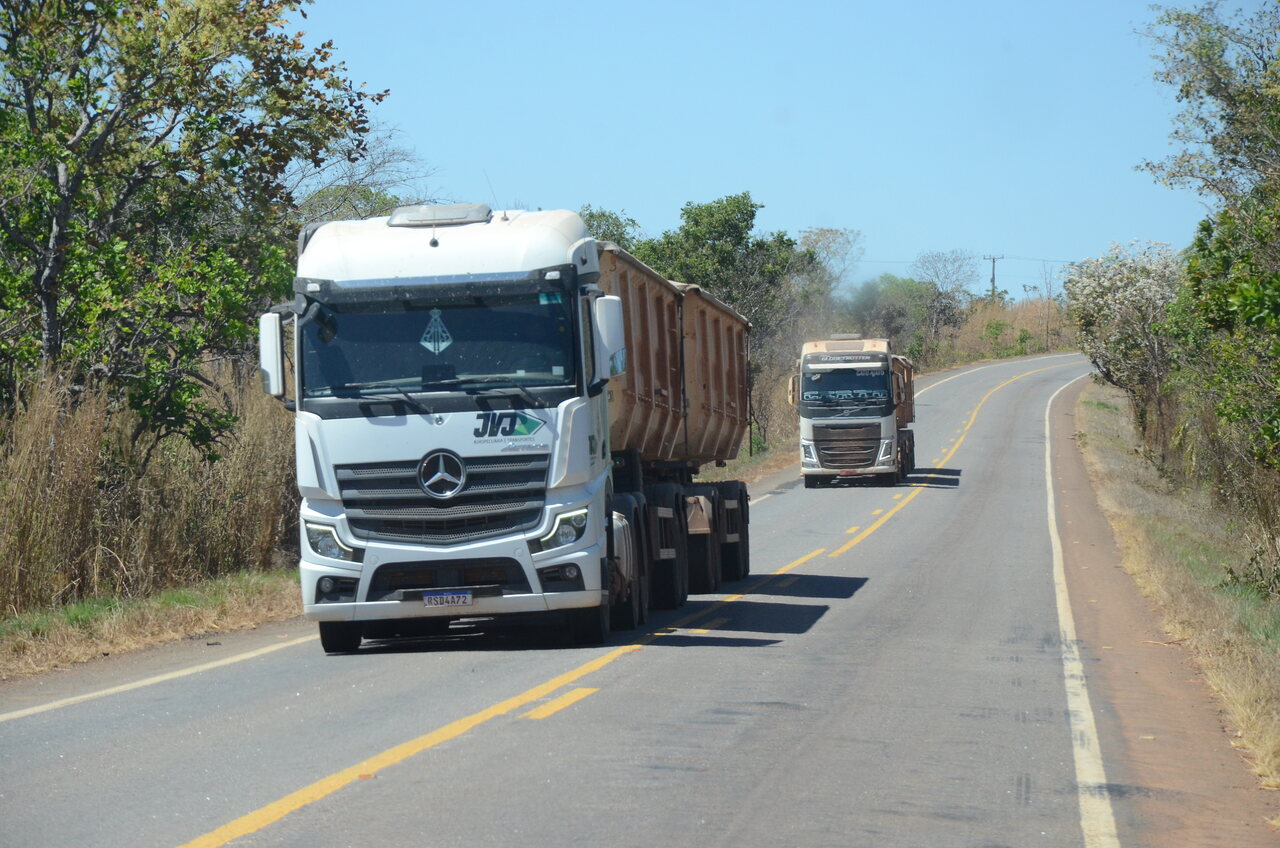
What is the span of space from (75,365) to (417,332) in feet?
20.9

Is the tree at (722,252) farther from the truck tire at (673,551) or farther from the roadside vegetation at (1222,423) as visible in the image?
the truck tire at (673,551)

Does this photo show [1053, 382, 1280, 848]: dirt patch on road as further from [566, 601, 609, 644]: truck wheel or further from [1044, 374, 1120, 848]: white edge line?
[566, 601, 609, 644]: truck wheel

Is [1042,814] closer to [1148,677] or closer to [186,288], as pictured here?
[1148,677]

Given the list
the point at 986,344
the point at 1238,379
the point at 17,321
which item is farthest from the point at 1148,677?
the point at 986,344

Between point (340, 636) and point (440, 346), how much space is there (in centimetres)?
253

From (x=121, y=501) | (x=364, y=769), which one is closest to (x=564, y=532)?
(x=364, y=769)

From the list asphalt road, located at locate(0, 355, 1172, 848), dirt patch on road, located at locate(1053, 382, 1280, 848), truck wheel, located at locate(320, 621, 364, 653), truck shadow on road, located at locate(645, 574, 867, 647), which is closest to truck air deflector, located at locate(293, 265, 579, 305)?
truck wheel, located at locate(320, 621, 364, 653)

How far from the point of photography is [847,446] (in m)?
38.6

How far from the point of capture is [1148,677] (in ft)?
39.2

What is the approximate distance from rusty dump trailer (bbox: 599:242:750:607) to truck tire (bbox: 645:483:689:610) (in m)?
0.01

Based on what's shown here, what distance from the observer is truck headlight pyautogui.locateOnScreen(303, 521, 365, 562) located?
1162cm

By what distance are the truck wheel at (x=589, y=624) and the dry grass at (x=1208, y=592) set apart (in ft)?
15.4

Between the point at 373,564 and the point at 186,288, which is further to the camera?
the point at 186,288

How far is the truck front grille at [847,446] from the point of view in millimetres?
38406
